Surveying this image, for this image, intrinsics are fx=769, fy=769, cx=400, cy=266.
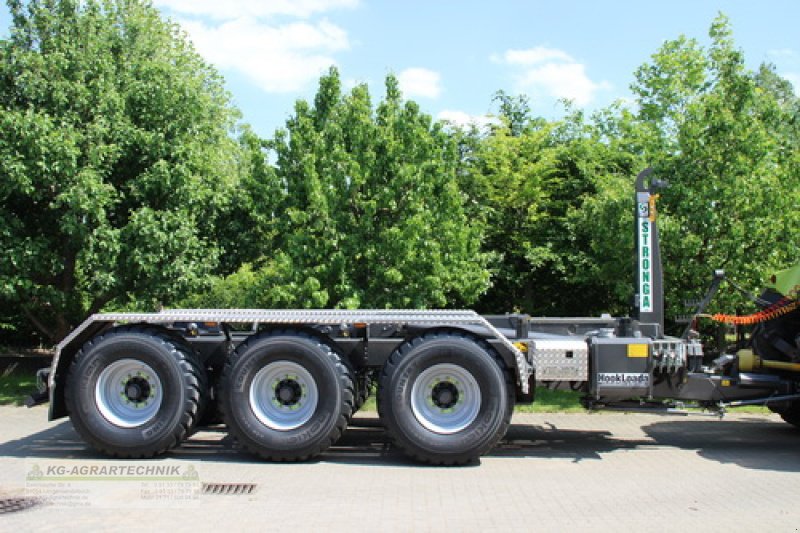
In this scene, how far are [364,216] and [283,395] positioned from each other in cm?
599

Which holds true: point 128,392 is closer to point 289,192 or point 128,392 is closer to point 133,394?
point 133,394

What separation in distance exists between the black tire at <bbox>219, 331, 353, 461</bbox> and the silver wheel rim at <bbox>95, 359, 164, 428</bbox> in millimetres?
799

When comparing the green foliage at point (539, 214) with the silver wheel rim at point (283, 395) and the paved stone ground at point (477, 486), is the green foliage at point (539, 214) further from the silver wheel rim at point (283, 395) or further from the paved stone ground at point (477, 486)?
the silver wheel rim at point (283, 395)

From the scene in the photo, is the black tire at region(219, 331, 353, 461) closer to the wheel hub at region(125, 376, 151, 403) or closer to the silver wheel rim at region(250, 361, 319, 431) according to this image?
the silver wheel rim at region(250, 361, 319, 431)

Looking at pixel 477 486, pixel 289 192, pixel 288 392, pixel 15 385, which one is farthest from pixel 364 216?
pixel 15 385

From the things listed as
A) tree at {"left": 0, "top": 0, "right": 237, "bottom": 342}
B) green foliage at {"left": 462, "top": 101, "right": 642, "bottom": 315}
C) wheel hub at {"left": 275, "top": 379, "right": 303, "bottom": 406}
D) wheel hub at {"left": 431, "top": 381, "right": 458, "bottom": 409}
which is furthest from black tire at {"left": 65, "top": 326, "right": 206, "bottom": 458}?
green foliage at {"left": 462, "top": 101, "right": 642, "bottom": 315}

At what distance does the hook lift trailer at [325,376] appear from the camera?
26.8ft

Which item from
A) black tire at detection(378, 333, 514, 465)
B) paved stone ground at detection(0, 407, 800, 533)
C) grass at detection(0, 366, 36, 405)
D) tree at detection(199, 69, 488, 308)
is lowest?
paved stone ground at detection(0, 407, 800, 533)

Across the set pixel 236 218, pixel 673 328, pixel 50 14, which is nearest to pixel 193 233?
pixel 236 218

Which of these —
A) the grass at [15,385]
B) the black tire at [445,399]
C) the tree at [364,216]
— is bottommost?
the grass at [15,385]

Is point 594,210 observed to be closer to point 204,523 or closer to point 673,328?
point 673,328

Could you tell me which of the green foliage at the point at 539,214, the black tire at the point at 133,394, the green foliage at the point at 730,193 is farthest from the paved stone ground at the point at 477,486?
the green foliage at the point at 539,214

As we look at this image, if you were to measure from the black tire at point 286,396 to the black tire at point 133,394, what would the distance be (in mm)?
462

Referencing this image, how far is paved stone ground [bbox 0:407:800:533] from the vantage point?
618 centimetres
